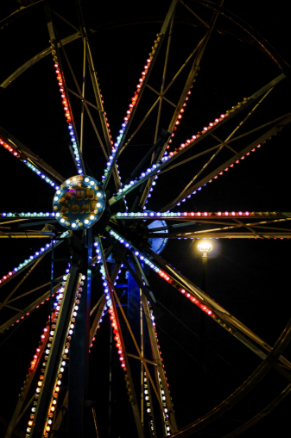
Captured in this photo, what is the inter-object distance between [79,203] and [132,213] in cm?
→ 98

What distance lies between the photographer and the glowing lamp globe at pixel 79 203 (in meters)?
7.96

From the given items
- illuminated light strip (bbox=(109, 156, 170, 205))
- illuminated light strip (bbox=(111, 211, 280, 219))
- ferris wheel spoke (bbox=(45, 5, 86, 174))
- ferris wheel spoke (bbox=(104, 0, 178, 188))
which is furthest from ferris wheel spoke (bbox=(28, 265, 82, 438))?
ferris wheel spoke (bbox=(45, 5, 86, 174))

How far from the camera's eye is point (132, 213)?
27.5 feet

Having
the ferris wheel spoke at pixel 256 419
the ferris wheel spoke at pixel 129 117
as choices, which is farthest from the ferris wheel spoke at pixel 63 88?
the ferris wheel spoke at pixel 256 419

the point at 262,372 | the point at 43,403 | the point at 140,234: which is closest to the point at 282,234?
the point at 140,234

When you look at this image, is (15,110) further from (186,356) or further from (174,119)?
(186,356)

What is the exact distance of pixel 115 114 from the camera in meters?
13.1

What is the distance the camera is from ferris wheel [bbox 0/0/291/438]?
6961 mm

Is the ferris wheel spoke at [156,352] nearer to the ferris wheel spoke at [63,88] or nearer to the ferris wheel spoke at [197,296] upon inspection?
the ferris wheel spoke at [197,296]

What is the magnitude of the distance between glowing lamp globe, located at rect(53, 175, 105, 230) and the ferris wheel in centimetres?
2

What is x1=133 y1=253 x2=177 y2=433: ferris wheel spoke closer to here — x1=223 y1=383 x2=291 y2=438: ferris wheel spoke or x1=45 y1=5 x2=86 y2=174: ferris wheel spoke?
x1=45 y1=5 x2=86 y2=174: ferris wheel spoke

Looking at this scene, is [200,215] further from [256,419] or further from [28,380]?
[28,380]

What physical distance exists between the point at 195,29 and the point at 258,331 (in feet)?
25.7

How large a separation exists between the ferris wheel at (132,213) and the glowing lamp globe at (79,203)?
0.02 meters
